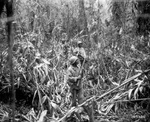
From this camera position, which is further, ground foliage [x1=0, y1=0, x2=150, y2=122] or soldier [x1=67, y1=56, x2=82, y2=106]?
ground foliage [x1=0, y1=0, x2=150, y2=122]

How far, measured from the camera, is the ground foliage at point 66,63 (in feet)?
8.51

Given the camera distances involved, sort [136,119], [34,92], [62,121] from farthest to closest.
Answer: [34,92]
[136,119]
[62,121]

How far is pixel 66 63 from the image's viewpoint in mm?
3322

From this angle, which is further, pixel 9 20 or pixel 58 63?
pixel 58 63

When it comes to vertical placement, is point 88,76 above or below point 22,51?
below

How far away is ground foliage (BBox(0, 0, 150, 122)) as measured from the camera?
8.51 feet

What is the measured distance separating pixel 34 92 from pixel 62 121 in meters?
1.00

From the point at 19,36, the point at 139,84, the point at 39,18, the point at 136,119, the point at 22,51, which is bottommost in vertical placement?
the point at 136,119

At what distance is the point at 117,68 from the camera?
333 cm

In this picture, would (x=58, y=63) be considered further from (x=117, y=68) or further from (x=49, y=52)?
(x=117, y=68)

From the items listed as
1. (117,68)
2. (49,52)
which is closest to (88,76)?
Result: (117,68)

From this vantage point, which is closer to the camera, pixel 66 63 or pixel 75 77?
pixel 75 77

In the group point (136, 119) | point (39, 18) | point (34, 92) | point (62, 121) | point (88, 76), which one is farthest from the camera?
point (39, 18)

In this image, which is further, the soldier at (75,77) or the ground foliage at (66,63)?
the ground foliage at (66,63)
